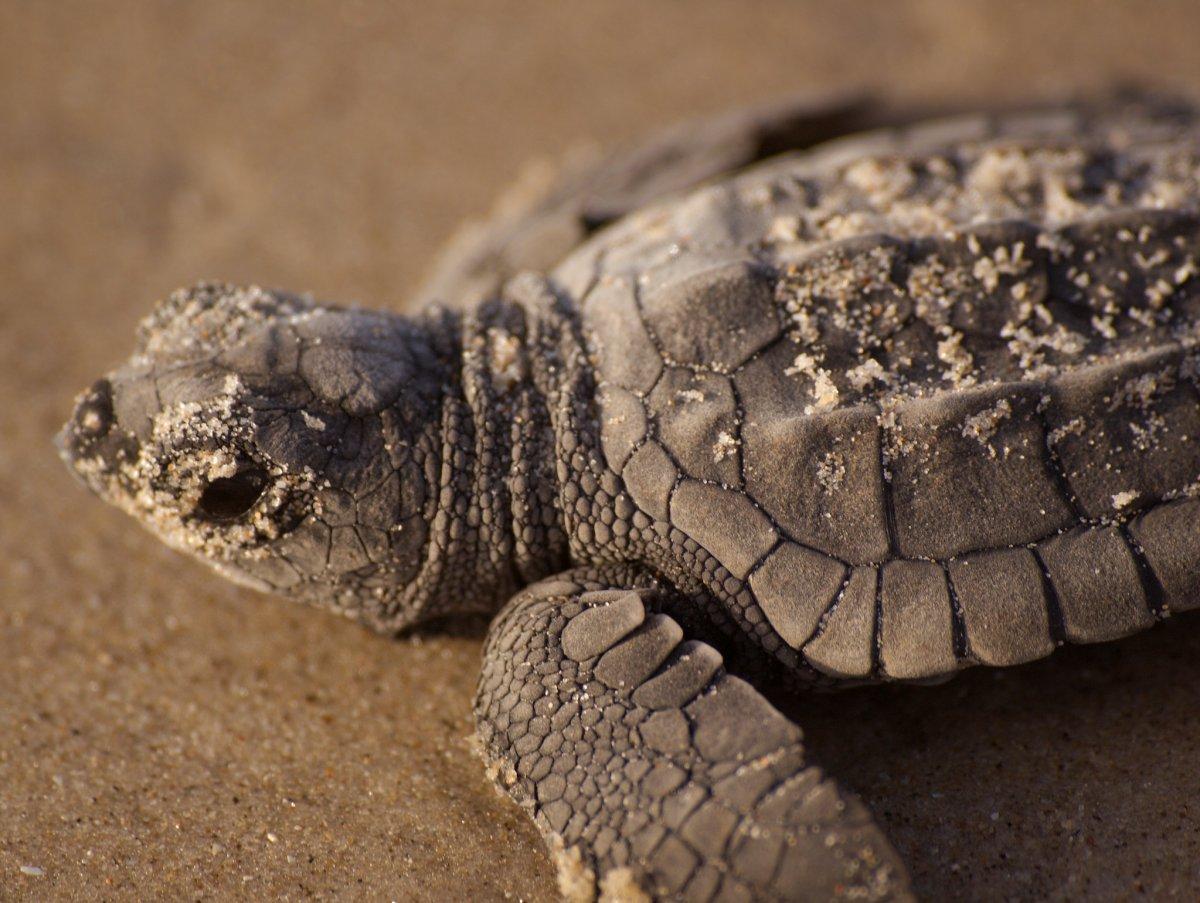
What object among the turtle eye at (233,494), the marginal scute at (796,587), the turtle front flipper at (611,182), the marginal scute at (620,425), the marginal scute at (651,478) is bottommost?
the marginal scute at (796,587)

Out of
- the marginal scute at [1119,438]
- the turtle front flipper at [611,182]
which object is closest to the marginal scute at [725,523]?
the marginal scute at [1119,438]

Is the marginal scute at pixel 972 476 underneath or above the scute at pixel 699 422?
underneath

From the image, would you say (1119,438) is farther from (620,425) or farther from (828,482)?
(620,425)

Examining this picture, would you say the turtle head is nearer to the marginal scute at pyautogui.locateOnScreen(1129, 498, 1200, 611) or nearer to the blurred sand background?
the blurred sand background

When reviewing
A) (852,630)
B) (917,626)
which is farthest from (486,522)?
(917,626)

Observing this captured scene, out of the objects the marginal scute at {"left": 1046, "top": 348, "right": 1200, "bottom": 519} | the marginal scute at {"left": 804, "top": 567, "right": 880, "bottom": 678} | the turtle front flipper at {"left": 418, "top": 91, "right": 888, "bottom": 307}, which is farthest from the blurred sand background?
the marginal scute at {"left": 1046, "top": 348, "right": 1200, "bottom": 519}

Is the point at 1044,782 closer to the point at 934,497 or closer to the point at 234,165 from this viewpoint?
the point at 934,497

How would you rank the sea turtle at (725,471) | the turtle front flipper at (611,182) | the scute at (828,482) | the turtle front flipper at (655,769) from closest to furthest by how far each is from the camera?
the turtle front flipper at (655,769) → the sea turtle at (725,471) → the scute at (828,482) → the turtle front flipper at (611,182)

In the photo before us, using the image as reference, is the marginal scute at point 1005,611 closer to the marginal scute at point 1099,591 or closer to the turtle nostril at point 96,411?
the marginal scute at point 1099,591

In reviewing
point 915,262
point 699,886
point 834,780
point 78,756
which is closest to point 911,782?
point 834,780
